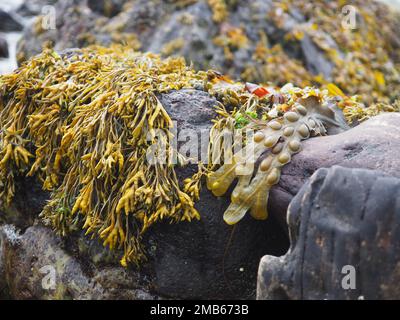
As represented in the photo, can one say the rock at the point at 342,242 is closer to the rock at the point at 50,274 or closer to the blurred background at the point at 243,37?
the rock at the point at 50,274

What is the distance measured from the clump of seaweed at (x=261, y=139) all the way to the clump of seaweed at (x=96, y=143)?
213mm

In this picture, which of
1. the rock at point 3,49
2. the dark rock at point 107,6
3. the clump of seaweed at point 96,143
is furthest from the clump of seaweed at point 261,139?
the rock at point 3,49

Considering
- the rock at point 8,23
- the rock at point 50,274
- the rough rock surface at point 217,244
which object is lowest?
the rock at point 8,23

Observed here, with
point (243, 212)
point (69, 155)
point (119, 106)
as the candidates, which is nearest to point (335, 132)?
point (243, 212)

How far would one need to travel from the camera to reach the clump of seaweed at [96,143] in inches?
110

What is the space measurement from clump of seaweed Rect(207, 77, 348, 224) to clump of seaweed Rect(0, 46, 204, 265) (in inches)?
8.4

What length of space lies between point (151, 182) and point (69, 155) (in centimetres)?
66

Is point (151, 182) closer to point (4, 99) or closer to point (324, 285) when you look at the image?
point (324, 285)

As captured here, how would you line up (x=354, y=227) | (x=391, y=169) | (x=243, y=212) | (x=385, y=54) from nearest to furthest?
(x=354, y=227)
(x=391, y=169)
(x=243, y=212)
(x=385, y=54)

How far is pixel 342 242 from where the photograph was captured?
2150 mm

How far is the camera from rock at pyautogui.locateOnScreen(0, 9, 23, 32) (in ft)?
32.7

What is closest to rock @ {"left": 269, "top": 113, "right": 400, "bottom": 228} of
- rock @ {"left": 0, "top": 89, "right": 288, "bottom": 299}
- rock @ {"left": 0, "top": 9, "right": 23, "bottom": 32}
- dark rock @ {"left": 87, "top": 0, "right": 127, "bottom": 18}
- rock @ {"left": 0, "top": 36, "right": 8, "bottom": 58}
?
A: rock @ {"left": 0, "top": 89, "right": 288, "bottom": 299}

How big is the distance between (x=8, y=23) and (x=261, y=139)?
8.73m

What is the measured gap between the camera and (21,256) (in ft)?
10.8
